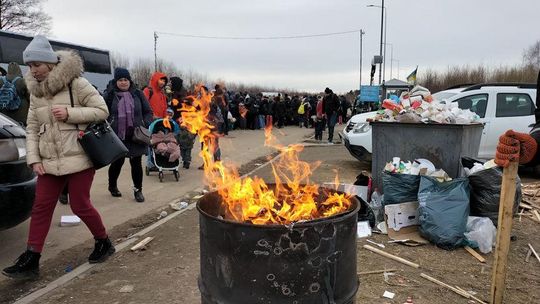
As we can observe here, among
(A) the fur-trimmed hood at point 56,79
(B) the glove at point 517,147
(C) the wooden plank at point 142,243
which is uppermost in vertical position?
(A) the fur-trimmed hood at point 56,79

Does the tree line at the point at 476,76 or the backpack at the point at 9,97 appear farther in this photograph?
the tree line at the point at 476,76

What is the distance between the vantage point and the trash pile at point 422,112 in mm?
5965

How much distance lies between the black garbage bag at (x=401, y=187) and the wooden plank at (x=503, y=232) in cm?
175

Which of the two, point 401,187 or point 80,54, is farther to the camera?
point 80,54

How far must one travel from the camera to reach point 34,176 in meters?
4.47

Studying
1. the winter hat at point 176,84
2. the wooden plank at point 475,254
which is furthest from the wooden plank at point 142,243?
the winter hat at point 176,84

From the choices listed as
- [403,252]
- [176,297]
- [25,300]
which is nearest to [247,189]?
[176,297]

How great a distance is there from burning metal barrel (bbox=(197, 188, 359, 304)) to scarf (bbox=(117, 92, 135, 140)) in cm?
425

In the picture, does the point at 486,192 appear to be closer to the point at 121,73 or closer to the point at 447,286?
the point at 447,286

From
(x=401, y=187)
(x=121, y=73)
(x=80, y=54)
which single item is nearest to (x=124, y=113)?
(x=121, y=73)

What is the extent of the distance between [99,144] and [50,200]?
651mm

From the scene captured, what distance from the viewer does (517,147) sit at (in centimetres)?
313

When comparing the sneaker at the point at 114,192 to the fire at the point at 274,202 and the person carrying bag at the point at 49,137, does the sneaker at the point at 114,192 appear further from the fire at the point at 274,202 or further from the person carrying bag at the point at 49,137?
the fire at the point at 274,202

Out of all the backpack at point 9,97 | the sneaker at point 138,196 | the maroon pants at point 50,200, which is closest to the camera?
the maroon pants at point 50,200
